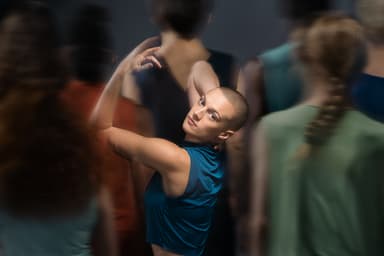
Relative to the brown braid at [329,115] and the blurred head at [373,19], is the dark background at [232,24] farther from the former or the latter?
the brown braid at [329,115]

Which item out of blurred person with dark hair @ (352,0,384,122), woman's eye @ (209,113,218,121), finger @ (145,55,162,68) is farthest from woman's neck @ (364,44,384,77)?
finger @ (145,55,162,68)

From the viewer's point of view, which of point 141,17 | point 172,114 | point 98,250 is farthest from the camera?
point 141,17

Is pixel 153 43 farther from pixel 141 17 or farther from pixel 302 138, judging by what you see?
pixel 302 138

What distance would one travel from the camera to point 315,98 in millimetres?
1608

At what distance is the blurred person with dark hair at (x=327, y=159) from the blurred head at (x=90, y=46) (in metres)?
0.68

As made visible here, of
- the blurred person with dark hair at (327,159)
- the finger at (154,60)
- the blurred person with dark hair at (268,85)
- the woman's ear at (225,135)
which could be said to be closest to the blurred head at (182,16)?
the finger at (154,60)

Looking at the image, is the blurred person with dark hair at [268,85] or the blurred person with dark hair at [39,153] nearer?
the blurred person with dark hair at [39,153]

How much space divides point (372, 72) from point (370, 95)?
71 millimetres

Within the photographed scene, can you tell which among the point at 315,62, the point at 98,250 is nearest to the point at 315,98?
the point at 315,62

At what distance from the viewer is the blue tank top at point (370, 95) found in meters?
1.95

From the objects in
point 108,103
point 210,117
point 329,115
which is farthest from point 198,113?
point 329,115

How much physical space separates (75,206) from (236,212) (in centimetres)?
73

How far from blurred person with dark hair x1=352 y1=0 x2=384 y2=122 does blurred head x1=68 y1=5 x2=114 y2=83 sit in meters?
0.81

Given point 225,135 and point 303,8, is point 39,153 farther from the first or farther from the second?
point 303,8
